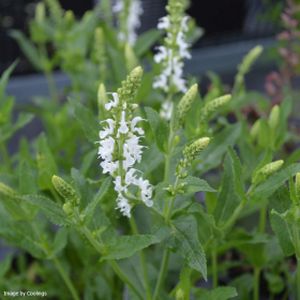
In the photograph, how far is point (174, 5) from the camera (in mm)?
1025

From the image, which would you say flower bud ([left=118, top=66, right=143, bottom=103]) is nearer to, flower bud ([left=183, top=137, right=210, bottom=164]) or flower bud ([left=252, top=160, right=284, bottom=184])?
flower bud ([left=183, top=137, right=210, bottom=164])

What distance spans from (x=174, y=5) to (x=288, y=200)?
1.41ft

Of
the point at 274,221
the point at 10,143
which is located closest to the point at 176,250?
the point at 274,221

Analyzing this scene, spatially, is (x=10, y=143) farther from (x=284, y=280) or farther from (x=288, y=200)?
(x=288, y=200)

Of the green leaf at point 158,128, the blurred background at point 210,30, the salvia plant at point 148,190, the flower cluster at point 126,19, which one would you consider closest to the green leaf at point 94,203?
the salvia plant at point 148,190

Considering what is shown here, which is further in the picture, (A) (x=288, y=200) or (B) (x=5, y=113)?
(B) (x=5, y=113)

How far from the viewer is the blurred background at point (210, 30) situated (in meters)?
2.91

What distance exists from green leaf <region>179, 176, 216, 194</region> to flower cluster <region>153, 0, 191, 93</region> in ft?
1.26

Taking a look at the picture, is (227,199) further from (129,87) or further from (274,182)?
(129,87)

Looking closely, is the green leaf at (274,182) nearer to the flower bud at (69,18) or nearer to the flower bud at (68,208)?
the flower bud at (68,208)

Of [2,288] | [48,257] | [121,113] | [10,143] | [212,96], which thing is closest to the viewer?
[121,113]

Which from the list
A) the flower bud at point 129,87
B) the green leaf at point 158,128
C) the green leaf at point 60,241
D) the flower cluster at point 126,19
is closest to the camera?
the flower bud at point 129,87

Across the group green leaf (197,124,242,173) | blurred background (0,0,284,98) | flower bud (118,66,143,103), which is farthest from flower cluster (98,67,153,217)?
blurred background (0,0,284,98)

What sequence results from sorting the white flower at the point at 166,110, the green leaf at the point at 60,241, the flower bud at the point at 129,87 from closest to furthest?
the flower bud at the point at 129,87, the green leaf at the point at 60,241, the white flower at the point at 166,110
